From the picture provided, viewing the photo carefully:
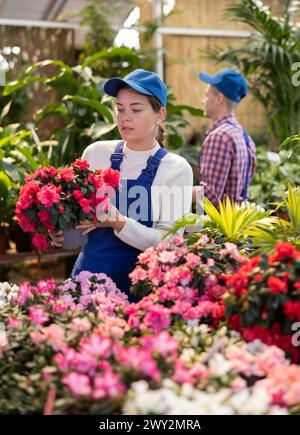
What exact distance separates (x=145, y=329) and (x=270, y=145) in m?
5.66

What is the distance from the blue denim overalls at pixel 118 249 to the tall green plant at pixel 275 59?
4.10 meters

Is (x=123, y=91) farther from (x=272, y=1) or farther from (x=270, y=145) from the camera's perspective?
(x=272, y=1)

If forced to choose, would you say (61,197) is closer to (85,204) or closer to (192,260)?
(85,204)

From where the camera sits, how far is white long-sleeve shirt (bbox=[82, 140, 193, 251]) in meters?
1.93

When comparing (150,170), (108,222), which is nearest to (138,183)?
(150,170)

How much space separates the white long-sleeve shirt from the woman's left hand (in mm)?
31

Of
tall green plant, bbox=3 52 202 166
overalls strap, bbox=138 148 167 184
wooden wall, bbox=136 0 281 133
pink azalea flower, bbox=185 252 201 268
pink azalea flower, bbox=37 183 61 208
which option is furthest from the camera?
wooden wall, bbox=136 0 281 133

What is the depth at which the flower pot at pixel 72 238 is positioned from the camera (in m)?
1.87

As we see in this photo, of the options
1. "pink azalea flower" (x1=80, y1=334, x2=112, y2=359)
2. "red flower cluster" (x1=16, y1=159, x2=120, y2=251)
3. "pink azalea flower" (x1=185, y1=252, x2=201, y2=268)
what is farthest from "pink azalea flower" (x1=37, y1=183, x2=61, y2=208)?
"pink azalea flower" (x1=80, y1=334, x2=112, y2=359)

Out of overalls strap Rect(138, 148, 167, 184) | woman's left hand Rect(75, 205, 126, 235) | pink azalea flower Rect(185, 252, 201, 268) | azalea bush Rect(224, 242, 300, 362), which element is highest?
overalls strap Rect(138, 148, 167, 184)

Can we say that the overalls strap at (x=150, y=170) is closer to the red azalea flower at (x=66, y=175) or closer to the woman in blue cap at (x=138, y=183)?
the woman in blue cap at (x=138, y=183)

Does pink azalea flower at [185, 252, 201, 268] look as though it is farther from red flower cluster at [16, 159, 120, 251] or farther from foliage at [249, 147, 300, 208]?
foliage at [249, 147, 300, 208]

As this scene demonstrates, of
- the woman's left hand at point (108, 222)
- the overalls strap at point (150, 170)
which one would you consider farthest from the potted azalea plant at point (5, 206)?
the woman's left hand at point (108, 222)

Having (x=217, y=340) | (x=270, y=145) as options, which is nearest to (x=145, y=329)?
(x=217, y=340)
